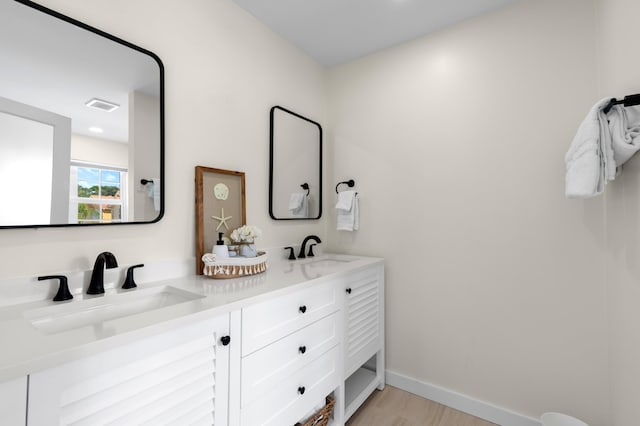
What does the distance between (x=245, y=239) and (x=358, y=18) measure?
5.03 feet

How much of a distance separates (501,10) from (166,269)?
2.35m

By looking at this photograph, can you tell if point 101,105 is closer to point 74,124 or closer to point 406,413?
point 74,124

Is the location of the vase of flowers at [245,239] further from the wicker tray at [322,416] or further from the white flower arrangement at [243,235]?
the wicker tray at [322,416]

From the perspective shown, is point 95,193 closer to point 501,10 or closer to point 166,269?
point 166,269

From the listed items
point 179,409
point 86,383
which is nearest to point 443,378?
point 179,409

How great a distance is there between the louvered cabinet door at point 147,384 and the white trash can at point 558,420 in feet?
5.07

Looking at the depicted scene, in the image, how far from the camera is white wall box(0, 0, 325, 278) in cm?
111

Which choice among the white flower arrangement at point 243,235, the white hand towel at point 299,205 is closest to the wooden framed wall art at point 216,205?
the white flower arrangement at point 243,235

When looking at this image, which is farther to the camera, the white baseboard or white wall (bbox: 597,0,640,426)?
the white baseboard

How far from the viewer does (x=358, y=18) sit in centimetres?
184

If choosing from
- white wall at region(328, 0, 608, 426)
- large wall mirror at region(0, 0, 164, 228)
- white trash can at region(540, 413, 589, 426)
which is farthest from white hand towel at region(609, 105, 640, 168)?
large wall mirror at region(0, 0, 164, 228)

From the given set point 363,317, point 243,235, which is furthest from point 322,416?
point 243,235

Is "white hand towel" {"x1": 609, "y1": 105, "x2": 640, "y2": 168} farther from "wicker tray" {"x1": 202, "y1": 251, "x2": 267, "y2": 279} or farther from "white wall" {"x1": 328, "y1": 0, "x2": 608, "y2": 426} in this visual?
"wicker tray" {"x1": 202, "y1": 251, "x2": 267, "y2": 279}

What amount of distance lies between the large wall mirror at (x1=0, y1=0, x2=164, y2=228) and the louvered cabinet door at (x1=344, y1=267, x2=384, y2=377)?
1.11m
